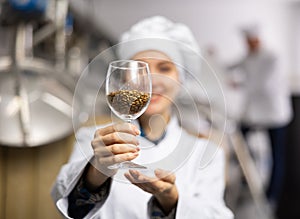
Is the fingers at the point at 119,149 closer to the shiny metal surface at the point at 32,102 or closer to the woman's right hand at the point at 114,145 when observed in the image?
the woman's right hand at the point at 114,145

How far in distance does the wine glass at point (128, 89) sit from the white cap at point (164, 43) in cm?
2

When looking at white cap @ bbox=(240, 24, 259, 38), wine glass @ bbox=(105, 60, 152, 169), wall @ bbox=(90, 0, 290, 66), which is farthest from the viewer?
white cap @ bbox=(240, 24, 259, 38)

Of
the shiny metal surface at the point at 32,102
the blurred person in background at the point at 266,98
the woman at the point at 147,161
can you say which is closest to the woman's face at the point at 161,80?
the woman at the point at 147,161

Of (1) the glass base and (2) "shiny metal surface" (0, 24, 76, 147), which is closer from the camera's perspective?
(1) the glass base

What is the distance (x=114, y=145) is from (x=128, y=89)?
4 cm

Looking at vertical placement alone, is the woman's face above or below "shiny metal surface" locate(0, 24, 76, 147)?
above

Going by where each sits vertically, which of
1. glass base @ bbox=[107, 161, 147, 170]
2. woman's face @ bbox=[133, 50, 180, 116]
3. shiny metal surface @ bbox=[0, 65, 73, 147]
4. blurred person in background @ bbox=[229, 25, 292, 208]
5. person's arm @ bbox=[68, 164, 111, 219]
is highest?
woman's face @ bbox=[133, 50, 180, 116]

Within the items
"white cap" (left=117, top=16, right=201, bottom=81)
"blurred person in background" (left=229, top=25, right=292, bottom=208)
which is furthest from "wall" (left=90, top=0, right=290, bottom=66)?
"blurred person in background" (left=229, top=25, right=292, bottom=208)

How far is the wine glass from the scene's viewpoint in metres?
0.29

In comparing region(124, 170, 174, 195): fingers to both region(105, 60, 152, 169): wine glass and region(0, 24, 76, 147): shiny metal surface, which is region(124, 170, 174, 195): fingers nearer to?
region(105, 60, 152, 169): wine glass

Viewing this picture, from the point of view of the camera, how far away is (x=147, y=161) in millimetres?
303

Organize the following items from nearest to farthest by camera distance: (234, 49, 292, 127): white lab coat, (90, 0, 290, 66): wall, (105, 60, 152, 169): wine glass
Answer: (105, 60, 152, 169): wine glass
(90, 0, 290, 66): wall
(234, 49, 292, 127): white lab coat

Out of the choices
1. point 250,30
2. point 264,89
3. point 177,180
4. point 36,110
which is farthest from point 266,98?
point 177,180

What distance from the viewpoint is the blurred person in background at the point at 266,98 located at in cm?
167
